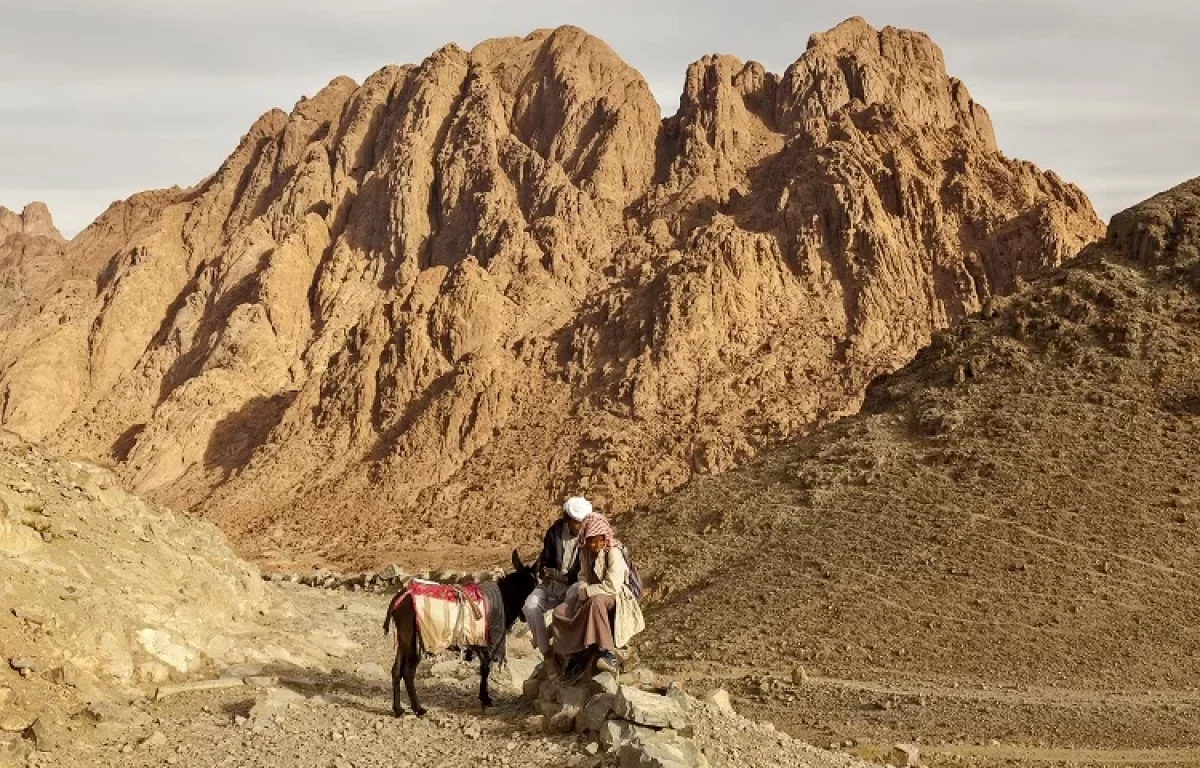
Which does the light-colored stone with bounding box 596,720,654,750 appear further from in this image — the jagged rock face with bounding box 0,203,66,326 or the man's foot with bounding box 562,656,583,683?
the jagged rock face with bounding box 0,203,66,326

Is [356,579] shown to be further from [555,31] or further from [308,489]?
[555,31]

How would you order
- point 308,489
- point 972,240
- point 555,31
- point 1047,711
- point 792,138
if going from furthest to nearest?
point 555,31
point 792,138
point 972,240
point 308,489
point 1047,711

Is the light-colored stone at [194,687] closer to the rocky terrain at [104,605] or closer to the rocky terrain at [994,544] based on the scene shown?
the rocky terrain at [104,605]

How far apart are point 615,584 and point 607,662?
2.06ft

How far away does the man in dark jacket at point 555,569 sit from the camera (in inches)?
417

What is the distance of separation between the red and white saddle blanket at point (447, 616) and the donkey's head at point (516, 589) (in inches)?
10.2

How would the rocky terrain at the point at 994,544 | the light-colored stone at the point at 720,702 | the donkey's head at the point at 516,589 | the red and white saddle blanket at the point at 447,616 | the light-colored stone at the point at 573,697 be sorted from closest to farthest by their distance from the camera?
the light-colored stone at the point at 573,697
the red and white saddle blanket at the point at 447,616
the donkey's head at the point at 516,589
the light-colored stone at the point at 720,702
the rocky terrain at the point at 994,544

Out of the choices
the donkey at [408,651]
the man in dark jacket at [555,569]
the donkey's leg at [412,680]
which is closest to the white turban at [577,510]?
the man in dark jacket at [555,569]

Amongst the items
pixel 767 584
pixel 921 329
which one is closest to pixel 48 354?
pixel 921 329

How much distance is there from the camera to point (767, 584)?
21.2 m

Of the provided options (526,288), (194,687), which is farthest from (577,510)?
(526,288)

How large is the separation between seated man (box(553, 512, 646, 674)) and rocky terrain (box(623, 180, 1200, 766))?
211 inches

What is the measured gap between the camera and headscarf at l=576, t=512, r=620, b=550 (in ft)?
33.2

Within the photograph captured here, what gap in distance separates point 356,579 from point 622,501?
41.7ft
